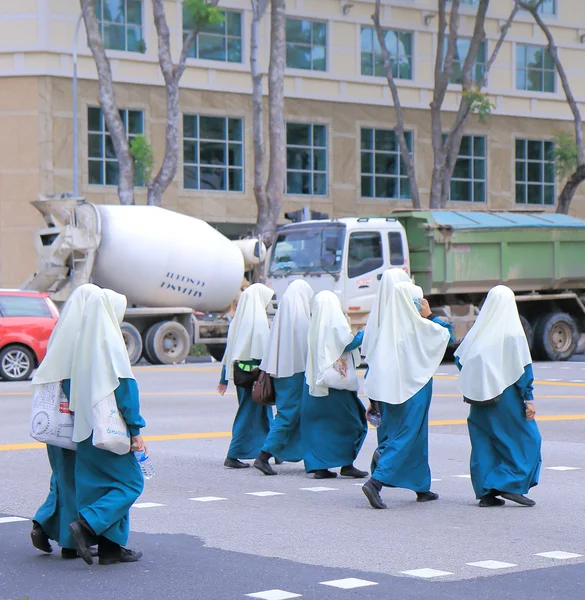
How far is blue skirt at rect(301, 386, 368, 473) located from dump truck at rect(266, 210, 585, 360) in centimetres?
1374

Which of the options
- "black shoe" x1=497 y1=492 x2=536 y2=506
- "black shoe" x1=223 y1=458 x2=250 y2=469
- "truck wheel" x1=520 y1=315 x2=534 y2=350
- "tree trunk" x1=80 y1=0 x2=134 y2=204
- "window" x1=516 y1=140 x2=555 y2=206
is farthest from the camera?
"window" x1=516 y1=140 x2=555 y2=206

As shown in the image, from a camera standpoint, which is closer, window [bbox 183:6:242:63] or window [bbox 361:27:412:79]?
window [bbox 183:6:242:63]

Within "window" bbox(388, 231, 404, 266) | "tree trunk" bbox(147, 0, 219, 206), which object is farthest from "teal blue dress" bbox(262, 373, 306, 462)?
"tree trunk" bbox(147, 0, 219, 206)

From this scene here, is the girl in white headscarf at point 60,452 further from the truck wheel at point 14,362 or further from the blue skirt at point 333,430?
the truck wheel at point 14,362

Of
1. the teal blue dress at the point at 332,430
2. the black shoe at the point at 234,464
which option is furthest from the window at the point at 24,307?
the teal blue dress at the point at 332,430

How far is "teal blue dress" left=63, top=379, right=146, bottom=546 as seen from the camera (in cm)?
743

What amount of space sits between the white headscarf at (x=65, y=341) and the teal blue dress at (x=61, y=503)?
42cm

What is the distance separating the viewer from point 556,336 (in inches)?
1127

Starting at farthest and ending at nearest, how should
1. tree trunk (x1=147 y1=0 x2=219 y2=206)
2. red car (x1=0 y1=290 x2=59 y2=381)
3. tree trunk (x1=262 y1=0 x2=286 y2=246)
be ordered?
1. tree trunk (x1=262 y1=0 x2=286 y2=246)
2. tree trunk (x1=147 y1=0 x2=219 y2=206)
3. red car (x1=0 y1=290 x2=59 y2=381)

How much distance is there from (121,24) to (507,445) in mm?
33283

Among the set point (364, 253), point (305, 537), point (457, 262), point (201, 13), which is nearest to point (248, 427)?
point (305, 537)

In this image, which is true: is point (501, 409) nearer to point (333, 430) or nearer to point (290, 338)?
point (333, 430)

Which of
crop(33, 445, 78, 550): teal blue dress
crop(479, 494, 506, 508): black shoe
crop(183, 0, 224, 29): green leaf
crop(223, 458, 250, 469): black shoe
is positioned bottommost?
crop(223, 458, 250, 469): black shoe

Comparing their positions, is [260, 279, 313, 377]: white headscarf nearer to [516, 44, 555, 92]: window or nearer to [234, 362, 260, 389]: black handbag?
[234, 362, 260, 389]: black handbag
